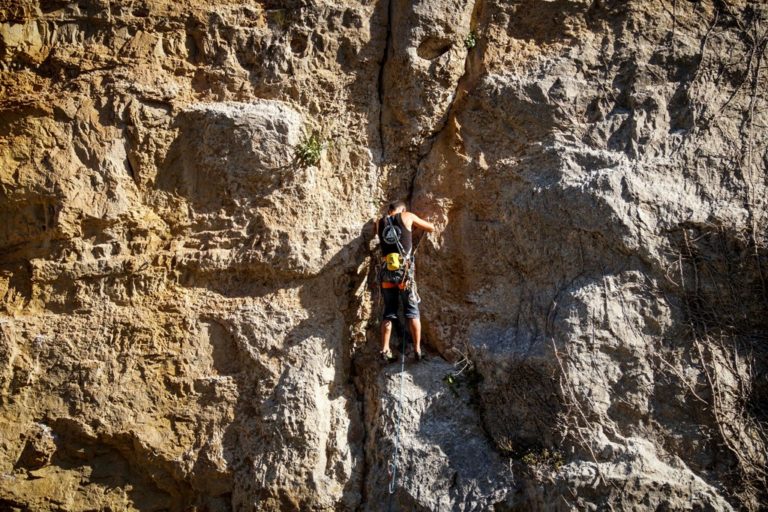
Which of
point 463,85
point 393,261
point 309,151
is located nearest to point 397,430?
point 393,261

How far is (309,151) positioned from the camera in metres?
6.08

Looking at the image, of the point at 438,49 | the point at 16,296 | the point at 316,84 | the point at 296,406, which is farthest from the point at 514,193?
the point at 16,296

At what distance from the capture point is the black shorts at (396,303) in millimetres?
5800

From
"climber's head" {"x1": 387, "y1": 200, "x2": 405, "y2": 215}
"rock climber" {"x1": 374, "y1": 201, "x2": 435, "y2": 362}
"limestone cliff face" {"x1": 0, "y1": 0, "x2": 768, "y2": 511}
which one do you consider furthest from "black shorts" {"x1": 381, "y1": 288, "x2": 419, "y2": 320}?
"climber's head" {"x1": 387, "y1": 200, "x2": 405, "y2": 215}

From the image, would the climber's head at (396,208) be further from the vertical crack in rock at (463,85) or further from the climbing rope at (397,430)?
the climbing rope at (397,430)

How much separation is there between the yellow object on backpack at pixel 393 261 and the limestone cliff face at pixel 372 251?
42cm

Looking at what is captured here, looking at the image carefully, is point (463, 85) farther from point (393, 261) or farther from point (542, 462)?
point (542, 462)

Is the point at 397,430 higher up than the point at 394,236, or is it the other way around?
the point at 394,236

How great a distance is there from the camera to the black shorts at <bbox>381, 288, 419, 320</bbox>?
580cm

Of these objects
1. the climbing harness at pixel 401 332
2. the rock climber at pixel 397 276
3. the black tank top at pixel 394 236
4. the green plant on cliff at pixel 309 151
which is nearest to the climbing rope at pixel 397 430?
the climbing harness at pixel 401 332

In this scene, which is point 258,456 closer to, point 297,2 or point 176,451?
point 176,451

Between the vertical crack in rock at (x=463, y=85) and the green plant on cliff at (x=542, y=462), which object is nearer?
the green plant on cliff at (x=542, y=462)

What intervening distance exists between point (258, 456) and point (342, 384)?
2.93ft

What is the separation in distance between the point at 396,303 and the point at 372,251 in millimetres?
552
